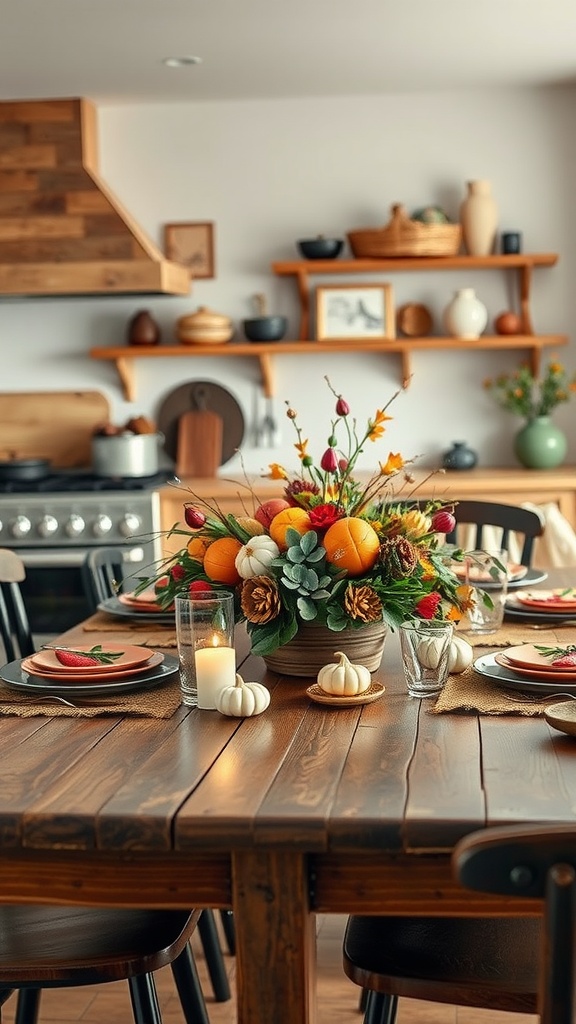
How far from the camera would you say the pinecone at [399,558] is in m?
1.87

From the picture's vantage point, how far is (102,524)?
13.7ft

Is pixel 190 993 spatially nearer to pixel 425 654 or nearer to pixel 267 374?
pixel 425 654

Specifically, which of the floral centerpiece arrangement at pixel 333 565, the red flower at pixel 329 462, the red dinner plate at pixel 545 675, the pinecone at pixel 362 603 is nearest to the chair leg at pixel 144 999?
the floral centerpiece arrangement at pixel 333 565

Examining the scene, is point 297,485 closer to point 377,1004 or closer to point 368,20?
point 377,1004

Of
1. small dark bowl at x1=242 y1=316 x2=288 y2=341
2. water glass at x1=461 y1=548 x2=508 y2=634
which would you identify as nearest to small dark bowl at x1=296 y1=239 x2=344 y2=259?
small dark bowl at x1=242 y1=316 x2=288 y2=341

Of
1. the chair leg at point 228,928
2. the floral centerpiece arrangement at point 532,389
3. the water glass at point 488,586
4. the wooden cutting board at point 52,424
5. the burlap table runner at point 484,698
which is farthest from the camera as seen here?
the wooden cutting board at point 52,424

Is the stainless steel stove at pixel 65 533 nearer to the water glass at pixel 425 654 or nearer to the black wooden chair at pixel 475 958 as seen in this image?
the water glass at pixel 425 654

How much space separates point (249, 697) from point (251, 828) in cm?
43

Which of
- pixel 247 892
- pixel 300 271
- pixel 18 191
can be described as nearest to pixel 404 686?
pixel 247 892

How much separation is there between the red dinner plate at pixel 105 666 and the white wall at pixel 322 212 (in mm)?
2688

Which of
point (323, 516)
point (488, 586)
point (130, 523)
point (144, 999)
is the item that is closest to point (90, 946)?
point (144, 999)

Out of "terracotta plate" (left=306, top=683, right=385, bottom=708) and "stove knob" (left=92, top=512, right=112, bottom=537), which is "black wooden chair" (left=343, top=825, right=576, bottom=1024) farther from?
"stove knob" (left=92, top=512, right=112, bottom=537)

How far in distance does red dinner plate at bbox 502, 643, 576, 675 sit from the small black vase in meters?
2.51

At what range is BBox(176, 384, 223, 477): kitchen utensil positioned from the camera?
477 centimetres
